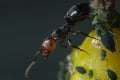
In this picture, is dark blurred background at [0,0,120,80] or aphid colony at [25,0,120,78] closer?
aphid colony at [25,0,120,78]

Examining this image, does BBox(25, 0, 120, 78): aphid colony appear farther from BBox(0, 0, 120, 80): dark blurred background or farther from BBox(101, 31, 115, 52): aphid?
BBox(0, 0, 120, 80): dark blurred background

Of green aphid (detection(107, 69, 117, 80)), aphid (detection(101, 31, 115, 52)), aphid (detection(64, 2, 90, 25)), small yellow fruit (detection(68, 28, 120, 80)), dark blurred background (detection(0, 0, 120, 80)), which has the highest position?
aphid (detection(64, 2, 90, 25))

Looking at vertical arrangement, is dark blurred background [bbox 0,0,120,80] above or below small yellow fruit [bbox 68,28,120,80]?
below

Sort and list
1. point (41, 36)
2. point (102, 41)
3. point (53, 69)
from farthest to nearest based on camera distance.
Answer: point (41, 36) → point (53, 69) → point (102, 41)

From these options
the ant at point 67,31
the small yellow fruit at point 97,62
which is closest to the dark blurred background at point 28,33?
the ant at point 67,31

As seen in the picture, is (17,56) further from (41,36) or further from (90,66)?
(90,66)

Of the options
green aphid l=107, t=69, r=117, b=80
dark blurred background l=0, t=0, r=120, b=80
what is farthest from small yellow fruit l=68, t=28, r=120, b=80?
dark blurred background l=0, t=0, r=120, b=80

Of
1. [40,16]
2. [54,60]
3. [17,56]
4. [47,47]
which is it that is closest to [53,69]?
[54,60]

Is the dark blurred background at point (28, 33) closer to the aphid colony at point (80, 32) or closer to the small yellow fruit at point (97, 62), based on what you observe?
the aphid colony at point (80, 32)
